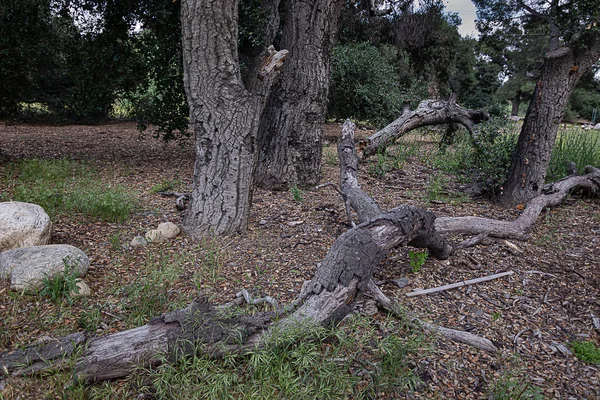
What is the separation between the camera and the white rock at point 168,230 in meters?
3.76

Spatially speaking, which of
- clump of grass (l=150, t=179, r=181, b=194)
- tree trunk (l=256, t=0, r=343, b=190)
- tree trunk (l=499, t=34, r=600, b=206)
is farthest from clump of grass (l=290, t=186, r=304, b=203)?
tree trunk (l=499, t=34, r=600, b=206)

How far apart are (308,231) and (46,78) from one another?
25.9 feet

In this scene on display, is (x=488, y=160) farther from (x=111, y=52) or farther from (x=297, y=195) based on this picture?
(x=111, y=52)

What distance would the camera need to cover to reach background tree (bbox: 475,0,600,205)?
4.56m

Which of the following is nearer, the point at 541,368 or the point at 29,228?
the point at 541,368

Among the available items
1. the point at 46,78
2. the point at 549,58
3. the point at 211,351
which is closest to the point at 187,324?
the point at 211,351

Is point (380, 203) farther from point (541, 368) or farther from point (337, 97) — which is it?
point (337, 97)

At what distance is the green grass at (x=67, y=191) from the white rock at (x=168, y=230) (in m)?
0.58

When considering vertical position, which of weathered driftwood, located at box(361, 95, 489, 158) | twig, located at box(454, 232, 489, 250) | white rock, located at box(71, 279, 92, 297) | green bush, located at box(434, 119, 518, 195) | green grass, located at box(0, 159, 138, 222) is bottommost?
white rock, located at box(71, 279, 92, 297)

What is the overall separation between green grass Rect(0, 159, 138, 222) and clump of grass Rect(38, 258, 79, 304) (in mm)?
1276

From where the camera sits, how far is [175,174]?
243 inches

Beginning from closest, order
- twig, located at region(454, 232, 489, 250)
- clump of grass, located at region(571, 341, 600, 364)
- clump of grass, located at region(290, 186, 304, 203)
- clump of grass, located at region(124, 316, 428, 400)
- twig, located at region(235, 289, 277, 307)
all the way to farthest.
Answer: clump of grass, located at region(124, 316, 428, 400)
clump of grass, located at region(571, 341, 600, 364)
twig, located at region(235, 289, 277, 307)
twig, located at region(454, 232, 489, 250)
clump of grass, located at region(290, 186, 304, 203)

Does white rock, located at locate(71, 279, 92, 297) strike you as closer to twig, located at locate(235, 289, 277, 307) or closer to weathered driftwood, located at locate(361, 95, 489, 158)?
twig, located at locate(235, 289, 277, 307)

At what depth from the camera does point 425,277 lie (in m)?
3.47
